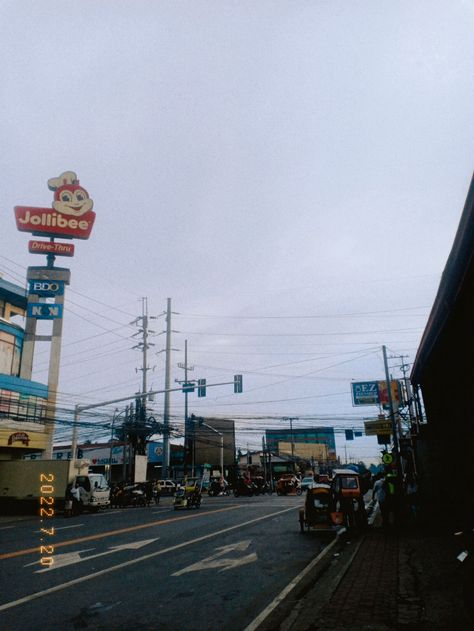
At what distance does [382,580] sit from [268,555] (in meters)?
3.82

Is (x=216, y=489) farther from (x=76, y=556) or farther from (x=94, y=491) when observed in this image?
(x=76, y=556)

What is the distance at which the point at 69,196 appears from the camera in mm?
40812

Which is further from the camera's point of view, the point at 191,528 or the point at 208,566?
the point at 191,528

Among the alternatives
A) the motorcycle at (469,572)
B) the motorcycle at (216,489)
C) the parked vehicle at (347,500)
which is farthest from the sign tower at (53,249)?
the motorcycle at (469,572)

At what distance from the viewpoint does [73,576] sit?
344 inches

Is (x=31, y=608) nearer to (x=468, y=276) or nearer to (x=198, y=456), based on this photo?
(x=468, y=276)

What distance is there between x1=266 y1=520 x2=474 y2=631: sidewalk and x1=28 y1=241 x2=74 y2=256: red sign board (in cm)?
3577

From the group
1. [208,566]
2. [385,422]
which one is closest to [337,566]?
[208,566]

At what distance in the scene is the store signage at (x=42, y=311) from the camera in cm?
3726

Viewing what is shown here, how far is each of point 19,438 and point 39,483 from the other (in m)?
3.74

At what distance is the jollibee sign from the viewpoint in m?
38.9

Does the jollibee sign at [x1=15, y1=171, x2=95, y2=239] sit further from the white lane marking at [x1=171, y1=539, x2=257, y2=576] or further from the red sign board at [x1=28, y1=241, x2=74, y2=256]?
the white lane marking at [x1=171, y1=539, x2=257, y2=576]

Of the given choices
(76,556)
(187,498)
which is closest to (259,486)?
(187,498)

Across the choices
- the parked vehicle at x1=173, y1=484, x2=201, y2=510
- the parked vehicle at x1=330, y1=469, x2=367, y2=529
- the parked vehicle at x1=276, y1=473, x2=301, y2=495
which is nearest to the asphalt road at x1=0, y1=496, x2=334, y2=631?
the parked vehicle at x1=330, y1=469, x2=367, y2=529
